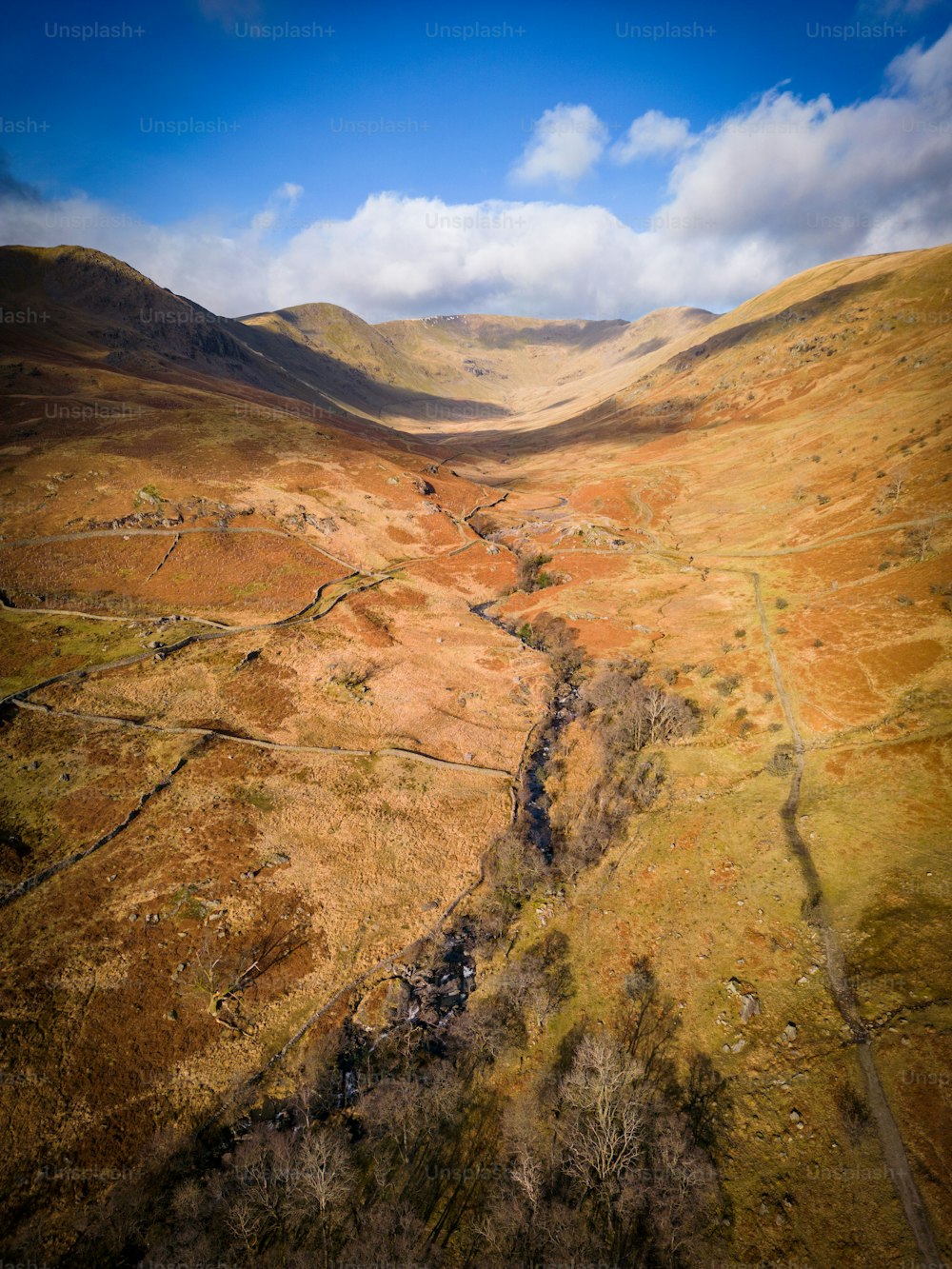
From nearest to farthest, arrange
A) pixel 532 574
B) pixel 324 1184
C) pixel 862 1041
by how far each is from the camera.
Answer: pixel 324 1184 < pixel 862 1041 < pixel 532 574

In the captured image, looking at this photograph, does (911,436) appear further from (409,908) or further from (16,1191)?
(16,1191)

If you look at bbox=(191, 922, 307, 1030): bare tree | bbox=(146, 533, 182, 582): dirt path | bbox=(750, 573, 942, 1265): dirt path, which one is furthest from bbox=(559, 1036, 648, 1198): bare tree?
bbox=(146, 533, 182, 582): dirt path

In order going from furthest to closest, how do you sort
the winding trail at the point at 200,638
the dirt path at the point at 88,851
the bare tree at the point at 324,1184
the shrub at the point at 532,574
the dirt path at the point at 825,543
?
the shrub at the point at 532,574, the dirt path at the point at 825,543, the winding trail at the point at 200,638, the dirt path at the point at 88,851, the bare tree at the point at 324,1184

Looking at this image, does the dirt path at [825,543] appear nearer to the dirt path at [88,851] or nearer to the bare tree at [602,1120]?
the bare tree at [602,1120]

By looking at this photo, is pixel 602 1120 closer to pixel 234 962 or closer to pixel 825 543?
pixel 234 962

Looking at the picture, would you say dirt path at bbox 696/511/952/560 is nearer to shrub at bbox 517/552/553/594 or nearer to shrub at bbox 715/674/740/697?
shrub at bbox 517/552/553/594

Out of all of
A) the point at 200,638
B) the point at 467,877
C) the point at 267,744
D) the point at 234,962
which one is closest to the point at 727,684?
the point at 467,877

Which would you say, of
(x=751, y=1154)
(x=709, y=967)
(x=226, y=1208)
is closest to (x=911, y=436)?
(x=709, y=967)

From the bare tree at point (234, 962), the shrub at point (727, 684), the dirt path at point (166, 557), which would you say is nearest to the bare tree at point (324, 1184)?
the bare tree at point (234, 962)
